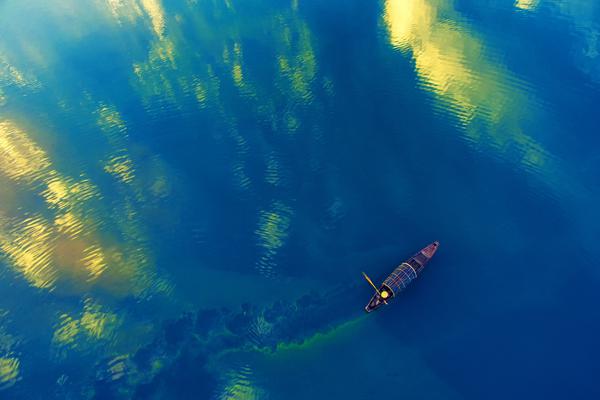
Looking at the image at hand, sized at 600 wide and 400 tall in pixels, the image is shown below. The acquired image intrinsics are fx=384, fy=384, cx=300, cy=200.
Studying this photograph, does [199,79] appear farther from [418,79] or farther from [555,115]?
[555,115]

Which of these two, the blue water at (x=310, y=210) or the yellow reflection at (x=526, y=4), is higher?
the yellow reflection at (x=526, y=4)

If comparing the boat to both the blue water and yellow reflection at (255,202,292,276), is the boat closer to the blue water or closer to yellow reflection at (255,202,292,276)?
the blue water

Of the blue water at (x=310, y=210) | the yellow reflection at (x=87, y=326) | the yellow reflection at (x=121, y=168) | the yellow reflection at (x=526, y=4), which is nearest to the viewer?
the blue water at (x=310, y=210)

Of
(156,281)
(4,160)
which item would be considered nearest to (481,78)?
(156,281)

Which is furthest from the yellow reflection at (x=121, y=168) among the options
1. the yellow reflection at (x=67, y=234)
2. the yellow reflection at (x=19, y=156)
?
A: the yellow reflection at (x=19, y=156)

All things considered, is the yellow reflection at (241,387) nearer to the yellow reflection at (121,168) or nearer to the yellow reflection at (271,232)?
the yellow reflection at (271,232)

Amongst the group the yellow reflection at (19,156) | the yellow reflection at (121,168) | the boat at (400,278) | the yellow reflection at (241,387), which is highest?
the yellow reflection at (19,156)
